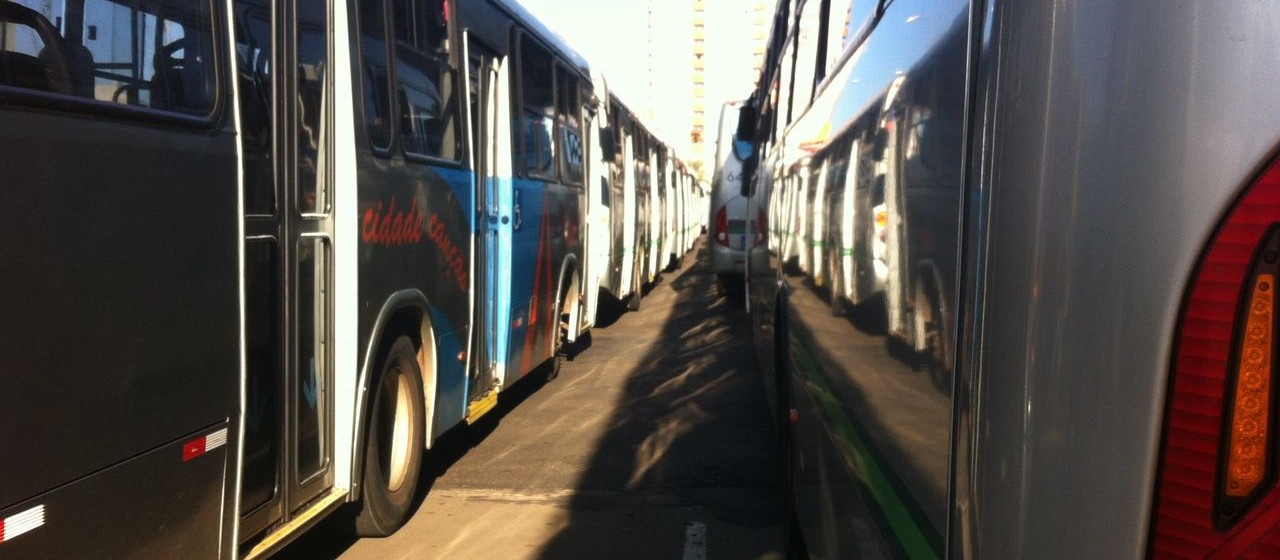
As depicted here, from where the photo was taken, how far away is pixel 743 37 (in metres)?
97.0

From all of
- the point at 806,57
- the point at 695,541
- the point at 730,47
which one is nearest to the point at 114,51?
the point at 806,57

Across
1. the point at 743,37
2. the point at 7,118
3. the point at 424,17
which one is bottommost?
the point at 7,118

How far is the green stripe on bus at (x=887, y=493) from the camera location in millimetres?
2045

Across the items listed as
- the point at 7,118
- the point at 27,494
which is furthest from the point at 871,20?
the point at 27,494

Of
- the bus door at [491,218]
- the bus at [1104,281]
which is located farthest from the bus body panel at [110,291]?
the bus door at [491,218]

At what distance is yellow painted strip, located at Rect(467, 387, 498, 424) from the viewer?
7556mm

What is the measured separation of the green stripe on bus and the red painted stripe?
1.92 meters

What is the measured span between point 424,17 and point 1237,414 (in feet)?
18.2

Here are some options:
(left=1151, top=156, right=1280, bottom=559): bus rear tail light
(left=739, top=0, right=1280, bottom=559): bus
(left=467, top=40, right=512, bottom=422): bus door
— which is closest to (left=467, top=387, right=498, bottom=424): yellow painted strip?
(left=467, top=40, right=512, bottom=422): bus door

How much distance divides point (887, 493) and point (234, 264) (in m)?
2.39

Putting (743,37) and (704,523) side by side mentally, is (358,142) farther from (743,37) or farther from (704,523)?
(743,37)

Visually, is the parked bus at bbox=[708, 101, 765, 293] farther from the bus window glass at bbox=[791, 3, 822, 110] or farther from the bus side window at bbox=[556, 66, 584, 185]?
the bus window glass at bbox=[791, 3, 822, 110]

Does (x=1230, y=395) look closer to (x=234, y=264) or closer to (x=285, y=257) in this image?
(x=234, y=264)

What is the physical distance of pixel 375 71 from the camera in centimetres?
564
